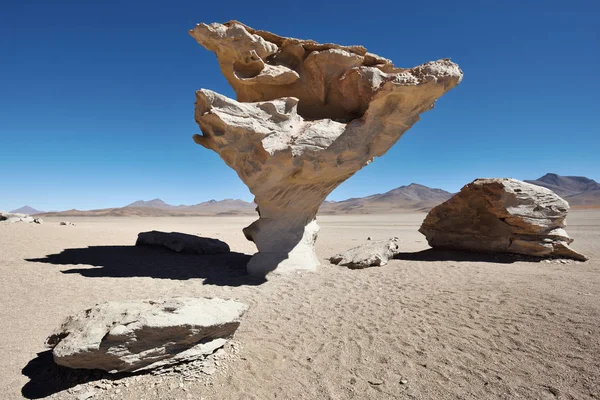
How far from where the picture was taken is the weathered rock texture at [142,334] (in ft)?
11.7

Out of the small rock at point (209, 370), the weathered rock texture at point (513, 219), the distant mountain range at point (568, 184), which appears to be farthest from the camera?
the distant mountain range at point (568, 184)

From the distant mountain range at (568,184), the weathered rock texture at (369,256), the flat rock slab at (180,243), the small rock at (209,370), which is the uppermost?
the distant mountain range at (568,184)

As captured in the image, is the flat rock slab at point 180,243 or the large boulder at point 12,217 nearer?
the flat rock slab at point 180,243

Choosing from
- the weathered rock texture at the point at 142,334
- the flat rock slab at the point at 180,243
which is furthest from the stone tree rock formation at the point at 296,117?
the weathered rock texture at the point at 142,334

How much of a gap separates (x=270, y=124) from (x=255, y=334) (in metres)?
5.24

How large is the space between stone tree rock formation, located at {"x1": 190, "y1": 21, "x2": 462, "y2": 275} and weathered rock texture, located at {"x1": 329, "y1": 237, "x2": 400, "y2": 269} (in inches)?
41.8

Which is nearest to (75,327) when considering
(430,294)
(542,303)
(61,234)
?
(430,294)

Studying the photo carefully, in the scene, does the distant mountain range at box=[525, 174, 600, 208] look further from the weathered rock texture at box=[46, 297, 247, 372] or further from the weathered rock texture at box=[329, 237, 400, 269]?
the weathered rock texture at box=[46, 297, 247, 372]

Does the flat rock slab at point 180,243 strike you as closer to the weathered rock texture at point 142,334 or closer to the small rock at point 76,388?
the weathered rock texture at point 142,334

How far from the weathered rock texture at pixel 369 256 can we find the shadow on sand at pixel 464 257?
804 millimetres

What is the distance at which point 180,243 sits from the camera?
11297 millimetres

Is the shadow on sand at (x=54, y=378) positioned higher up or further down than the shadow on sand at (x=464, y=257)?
further down

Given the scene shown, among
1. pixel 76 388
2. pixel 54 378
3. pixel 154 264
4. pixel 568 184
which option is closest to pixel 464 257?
pixel 154 264

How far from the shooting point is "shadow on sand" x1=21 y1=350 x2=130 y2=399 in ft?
12.1
